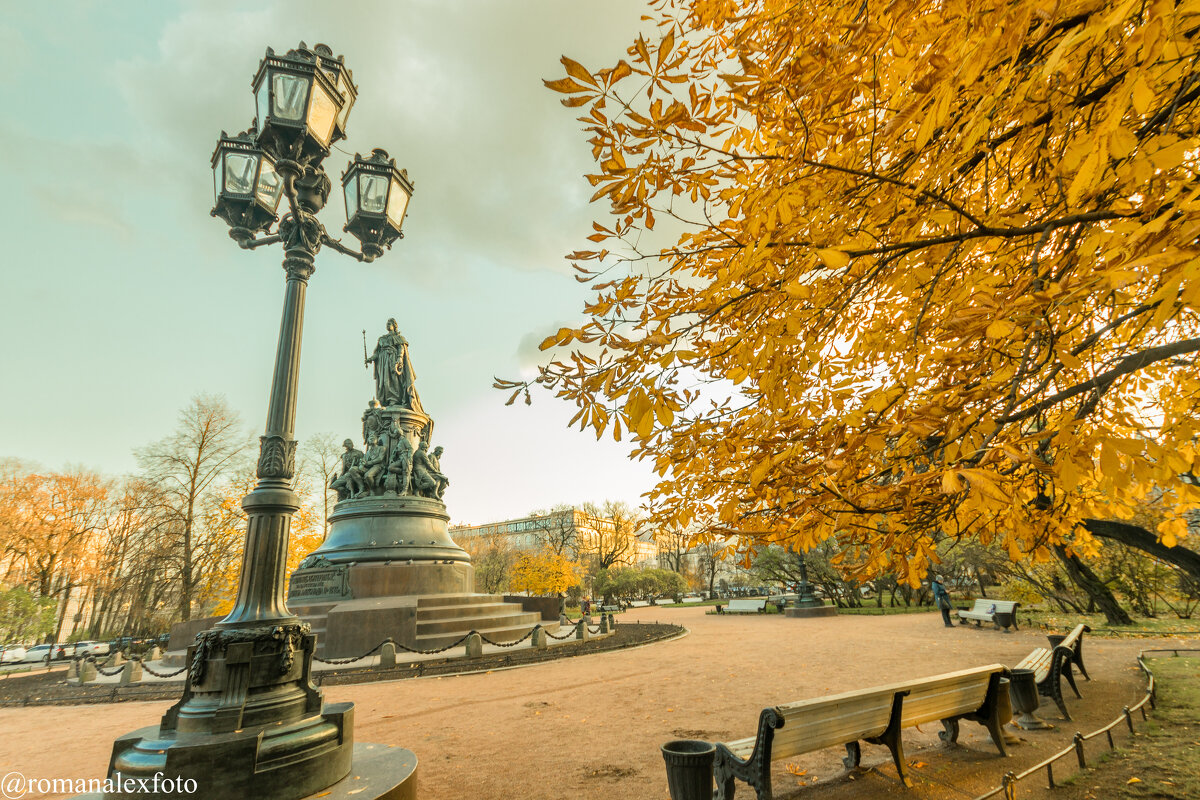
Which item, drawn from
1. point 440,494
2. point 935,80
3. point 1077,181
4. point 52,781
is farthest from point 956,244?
point 440,494

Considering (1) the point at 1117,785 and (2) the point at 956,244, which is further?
(1) the point at 1117,785

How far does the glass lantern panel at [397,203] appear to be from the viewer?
588 centimetres

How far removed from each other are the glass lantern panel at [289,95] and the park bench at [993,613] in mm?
20248

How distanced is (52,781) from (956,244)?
958cm

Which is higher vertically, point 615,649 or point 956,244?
point 956,244

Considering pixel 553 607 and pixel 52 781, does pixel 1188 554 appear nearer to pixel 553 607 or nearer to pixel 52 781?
pixel 52 781

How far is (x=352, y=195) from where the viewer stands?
5.90 meters

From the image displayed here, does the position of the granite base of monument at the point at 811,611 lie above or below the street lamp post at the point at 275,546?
below

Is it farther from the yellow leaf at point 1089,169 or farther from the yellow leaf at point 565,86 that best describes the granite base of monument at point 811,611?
the yellow leaf at point 565,86

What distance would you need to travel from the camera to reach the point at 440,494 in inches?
714

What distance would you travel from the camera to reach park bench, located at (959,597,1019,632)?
1579 cm

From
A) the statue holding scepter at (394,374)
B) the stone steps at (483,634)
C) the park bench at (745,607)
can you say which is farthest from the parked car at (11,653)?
the park bench at (745,607)

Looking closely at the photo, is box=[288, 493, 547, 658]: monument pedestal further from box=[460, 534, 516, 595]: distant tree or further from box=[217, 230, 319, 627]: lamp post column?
box=[460, 534, 516, 595]: distant tree

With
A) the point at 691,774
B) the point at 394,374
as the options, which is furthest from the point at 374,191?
the point at 394,374
